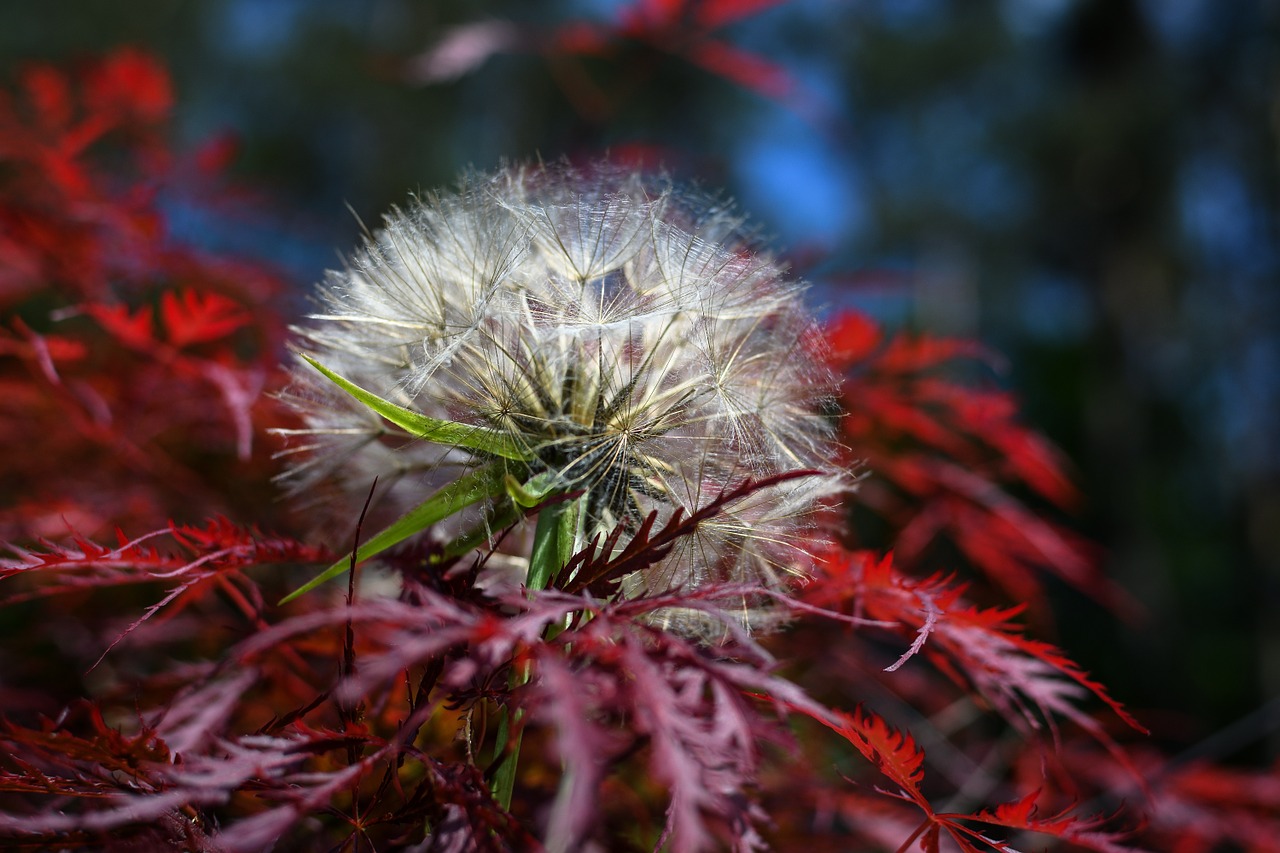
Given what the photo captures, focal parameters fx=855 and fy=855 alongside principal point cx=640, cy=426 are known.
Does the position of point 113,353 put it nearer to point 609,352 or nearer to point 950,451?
point 609,352

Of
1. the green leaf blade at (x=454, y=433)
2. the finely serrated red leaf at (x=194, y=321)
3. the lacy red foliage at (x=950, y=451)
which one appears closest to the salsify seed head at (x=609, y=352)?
the green leaf blade at (x=454, y=433)

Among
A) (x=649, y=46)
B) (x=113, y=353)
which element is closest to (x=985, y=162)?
(x=649, y=46)

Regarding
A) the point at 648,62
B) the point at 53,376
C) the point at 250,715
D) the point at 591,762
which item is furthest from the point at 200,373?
the point at 648,62

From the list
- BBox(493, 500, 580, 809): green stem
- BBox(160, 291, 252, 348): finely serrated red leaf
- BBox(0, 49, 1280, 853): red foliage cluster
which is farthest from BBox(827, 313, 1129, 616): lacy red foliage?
BBox(160, 291, 252, 348): finely serrated red leaf

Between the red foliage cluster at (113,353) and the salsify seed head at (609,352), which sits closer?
the salsify seed head at (609,352)

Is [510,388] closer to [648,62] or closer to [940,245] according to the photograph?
[648,62]

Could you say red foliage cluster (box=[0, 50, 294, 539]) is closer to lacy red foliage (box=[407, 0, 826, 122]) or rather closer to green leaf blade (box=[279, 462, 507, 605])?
green leaf blade (box=[279, 462, 507, 605])

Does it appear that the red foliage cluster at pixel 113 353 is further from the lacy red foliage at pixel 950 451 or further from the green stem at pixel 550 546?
the lacy red foliage at pixel 950 451
